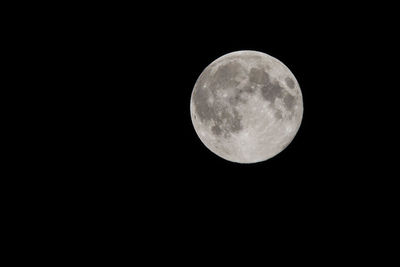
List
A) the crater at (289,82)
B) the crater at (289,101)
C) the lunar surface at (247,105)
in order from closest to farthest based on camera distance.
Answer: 1. the lunar surface at (247,105)
2. the crater at (289,101)
3. the crater at (289,82)

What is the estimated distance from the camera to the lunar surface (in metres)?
5.06

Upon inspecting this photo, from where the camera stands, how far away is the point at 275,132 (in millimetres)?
5266

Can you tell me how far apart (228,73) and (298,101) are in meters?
1.18

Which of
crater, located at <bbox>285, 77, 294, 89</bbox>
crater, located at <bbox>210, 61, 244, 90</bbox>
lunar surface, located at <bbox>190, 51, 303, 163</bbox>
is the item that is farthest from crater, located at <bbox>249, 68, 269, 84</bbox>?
crater, located at <bbox>285, 77, 294, 89</bbox>

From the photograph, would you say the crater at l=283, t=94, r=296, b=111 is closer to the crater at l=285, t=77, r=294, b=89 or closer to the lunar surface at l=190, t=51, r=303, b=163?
the lunar surface at l=190, t=51, r=303, b=163

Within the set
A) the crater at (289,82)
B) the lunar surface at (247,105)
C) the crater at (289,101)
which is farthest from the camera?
the crater at (289,82)

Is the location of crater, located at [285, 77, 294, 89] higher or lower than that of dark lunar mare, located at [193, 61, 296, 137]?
higher

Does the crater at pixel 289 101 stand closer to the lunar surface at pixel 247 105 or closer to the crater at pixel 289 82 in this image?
the lunar surface at pixel 247 105

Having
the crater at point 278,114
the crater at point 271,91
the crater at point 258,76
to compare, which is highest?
the crater at point 258,76

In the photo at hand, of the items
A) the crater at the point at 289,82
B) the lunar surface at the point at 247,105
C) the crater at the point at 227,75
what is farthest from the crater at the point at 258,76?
the crater at the point at 289,82

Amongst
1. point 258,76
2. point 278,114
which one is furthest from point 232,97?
point 278,114

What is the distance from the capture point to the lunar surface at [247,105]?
5.06 metres

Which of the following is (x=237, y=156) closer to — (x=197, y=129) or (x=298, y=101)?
(x=197, y=129)

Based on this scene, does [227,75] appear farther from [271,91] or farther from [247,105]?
[271,91]
